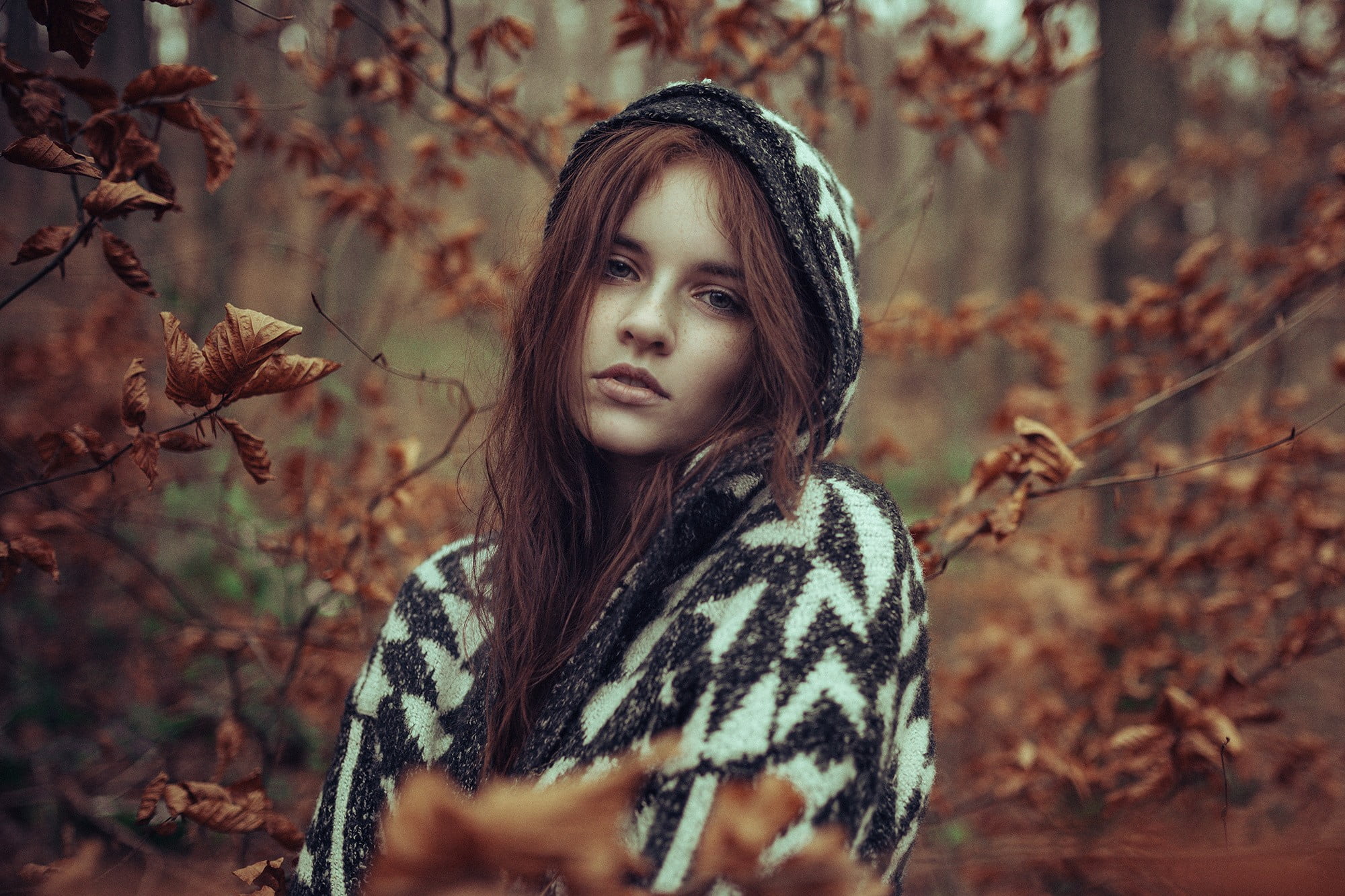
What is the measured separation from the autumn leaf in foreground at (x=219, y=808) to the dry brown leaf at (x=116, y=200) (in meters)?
0.90

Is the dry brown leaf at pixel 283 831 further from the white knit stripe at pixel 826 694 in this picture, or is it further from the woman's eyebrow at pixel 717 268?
the woman's eyebrow at pixel 717 268

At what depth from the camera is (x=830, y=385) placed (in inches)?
49.4

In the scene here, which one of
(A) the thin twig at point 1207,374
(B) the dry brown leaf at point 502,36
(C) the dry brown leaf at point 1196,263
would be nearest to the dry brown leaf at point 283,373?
(B) the dry brown leaf at point 502,36

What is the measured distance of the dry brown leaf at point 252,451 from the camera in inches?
45.9

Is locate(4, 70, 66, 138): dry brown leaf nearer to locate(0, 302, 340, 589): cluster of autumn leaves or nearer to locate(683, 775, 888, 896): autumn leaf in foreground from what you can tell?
locate(0, 302, 340, 589): cluster of autumn leaves

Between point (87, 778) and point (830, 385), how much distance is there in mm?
2775

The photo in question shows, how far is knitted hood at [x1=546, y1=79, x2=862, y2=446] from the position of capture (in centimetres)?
124

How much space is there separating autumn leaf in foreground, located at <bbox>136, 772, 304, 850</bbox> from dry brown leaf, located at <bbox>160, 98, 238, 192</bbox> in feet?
3.28

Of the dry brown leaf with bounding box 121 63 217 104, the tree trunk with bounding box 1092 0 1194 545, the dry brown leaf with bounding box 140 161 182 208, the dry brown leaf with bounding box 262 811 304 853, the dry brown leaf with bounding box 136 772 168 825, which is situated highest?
the tree trunk with bounding box 1092 0 1194 545

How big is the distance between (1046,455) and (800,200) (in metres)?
0.64

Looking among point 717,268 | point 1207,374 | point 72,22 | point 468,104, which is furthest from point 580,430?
point 1207,374

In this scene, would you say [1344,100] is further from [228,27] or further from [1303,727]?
[228,27]

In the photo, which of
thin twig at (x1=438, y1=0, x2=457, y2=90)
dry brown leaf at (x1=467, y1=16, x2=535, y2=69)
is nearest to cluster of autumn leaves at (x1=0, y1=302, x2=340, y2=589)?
thin twig at (x1=438, y1=0, x2=457, y2=90)

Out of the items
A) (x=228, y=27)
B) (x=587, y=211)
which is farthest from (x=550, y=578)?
(x=228, y=27)
